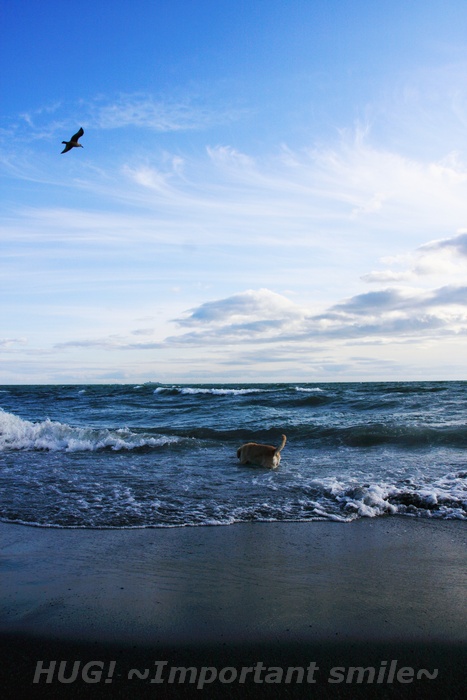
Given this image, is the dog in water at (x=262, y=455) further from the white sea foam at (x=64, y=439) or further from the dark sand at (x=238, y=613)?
the dark sand at (x=238, y=613)

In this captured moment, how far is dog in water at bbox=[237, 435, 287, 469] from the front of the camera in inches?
335

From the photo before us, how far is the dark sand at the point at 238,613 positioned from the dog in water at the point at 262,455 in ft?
12.1

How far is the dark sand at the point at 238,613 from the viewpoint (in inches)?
98.7

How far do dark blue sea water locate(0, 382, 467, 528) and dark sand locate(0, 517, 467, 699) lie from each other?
918 mm

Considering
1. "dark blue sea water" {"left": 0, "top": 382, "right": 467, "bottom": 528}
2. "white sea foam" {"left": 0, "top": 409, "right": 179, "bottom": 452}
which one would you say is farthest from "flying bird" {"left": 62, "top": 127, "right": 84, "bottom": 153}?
"white sea foam" {"left": 0, "top": 409, "right": 179, "bottom": 452}

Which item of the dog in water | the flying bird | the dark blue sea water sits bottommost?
the dark blue sea water

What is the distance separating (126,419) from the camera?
18578 mm

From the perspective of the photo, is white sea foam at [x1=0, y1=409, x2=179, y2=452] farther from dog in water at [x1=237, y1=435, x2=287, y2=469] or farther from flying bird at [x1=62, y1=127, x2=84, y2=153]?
flying bird at [x1=62, y1=127, x2=84, y2=153]

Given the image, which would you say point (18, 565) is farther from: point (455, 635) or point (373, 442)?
point (373, 442)

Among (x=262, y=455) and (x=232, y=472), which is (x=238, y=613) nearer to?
(x=232, y=472)

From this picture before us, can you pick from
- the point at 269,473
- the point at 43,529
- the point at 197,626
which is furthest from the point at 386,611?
the point at 269,473

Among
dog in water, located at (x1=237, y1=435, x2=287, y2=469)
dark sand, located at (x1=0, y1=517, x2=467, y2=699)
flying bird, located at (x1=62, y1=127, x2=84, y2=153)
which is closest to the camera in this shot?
dark sand, located at (x1=0, y1=517, x2=467, y2=699)

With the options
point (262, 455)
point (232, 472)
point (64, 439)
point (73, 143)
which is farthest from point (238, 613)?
point (64, 439)

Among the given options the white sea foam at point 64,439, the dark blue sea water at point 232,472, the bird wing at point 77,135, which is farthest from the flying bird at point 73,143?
the white sea foam at point 64,439
